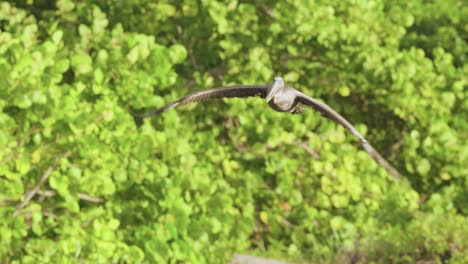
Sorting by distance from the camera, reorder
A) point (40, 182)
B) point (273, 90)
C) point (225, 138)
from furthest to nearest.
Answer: point (225, 138) → point (40, 182) → point (273, 90)

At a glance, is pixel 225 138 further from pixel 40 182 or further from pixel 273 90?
pixel 273 90

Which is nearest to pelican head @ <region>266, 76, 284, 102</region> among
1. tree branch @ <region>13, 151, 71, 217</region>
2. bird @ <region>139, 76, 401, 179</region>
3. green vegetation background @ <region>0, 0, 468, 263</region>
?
bird @ <region>139, 76, 401, 179</region>

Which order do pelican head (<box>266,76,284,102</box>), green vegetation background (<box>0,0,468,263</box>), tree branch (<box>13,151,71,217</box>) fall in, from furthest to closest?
tree branch (<box>13,151,71,217</box>) < green vegetation background (<box>0,0,468,263</box>) < pelican head (<box>266,76,284,102</box>)

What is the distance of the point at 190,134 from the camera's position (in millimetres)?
6793

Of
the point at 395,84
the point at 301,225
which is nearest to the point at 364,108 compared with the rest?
the point at 395,84

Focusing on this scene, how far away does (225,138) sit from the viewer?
7672 mm

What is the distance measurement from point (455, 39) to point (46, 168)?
198 inches

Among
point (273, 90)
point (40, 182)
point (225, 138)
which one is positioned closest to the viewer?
point (273, 90)

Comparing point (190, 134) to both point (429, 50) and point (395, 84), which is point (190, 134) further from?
point (429, 50)

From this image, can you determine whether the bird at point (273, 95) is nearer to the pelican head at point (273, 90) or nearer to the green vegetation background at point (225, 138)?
the pelican head at point (273, 90)

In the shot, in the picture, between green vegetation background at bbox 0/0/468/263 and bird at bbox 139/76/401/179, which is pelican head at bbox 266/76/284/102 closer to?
bird at bbox 139/76/401/179

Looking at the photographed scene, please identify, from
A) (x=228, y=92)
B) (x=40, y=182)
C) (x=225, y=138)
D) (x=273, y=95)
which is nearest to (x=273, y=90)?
(x=273, y=95)

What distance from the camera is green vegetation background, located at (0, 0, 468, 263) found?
5.45 meters

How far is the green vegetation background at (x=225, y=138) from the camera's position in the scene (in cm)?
545
